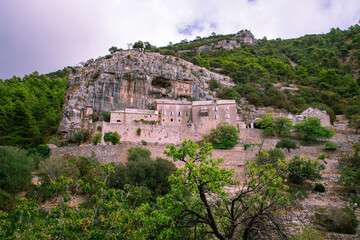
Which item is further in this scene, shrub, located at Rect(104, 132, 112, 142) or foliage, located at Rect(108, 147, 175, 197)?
shrub, located at Rect(104, 132, 112, 142)

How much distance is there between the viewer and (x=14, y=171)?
1980 cm

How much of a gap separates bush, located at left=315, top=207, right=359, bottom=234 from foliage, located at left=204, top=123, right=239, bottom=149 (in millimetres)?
18615

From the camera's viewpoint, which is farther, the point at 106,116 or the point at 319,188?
the point at 106,116

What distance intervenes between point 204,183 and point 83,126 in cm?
3637

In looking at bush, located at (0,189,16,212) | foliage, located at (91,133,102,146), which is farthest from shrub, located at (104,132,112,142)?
bush, located at (0,189,16,212)

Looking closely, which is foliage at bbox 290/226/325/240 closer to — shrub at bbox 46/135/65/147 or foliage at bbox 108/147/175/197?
foliage at bbox 108/147/175/197

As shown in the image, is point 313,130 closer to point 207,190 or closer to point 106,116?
point 207,190

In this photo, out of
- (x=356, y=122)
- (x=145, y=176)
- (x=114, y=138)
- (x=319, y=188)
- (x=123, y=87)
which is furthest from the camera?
(x=123, y=87)

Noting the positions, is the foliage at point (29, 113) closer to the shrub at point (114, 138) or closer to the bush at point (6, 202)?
the shrub at point (114, 138)

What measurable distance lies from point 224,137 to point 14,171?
87.1ft

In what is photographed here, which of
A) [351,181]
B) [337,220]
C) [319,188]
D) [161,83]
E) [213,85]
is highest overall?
[213,85]

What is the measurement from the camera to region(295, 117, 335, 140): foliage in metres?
35.1

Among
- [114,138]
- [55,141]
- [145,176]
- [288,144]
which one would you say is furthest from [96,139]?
[288,144]

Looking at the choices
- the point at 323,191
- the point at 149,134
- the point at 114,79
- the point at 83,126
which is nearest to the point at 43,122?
the point at 83,126
